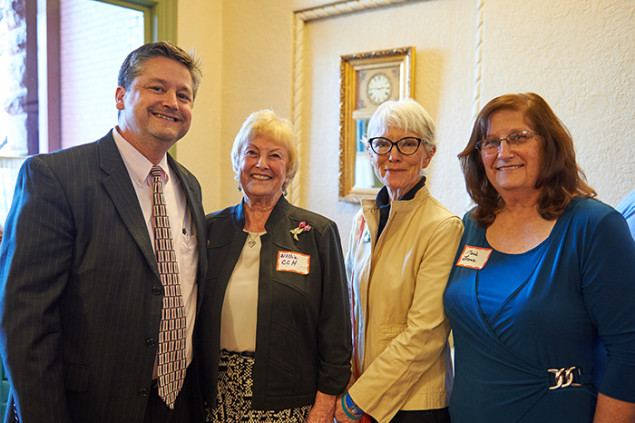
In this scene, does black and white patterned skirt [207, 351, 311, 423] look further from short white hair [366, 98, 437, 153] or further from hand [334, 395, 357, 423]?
short white hair [366, 98, 437, 153]

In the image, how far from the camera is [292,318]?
1671 millimetres

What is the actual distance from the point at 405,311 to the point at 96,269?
101cm

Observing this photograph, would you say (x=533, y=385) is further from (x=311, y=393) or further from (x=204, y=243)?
(x=204, y=243)

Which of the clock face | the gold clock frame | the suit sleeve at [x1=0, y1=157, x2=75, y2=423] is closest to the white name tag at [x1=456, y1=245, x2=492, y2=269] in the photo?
the suit sleeve at [x1=0, y1=157, x2=75, y2=423]

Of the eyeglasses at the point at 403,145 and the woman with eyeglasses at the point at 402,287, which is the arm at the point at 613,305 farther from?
Result: the eyeglasses at the point at 403,145

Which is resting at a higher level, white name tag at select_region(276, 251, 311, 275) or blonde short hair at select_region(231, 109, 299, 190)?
blonde short hair at select_region(231, 109, 299, 190)

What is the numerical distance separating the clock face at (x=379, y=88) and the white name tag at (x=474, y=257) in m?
1.50

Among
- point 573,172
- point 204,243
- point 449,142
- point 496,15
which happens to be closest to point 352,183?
point 449,142

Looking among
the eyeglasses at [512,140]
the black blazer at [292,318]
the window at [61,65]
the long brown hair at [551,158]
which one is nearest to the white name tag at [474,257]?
the long brown hair at [551,158]

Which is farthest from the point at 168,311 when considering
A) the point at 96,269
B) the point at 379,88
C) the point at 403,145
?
the point at 379,88

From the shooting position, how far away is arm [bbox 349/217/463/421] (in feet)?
A: 5.29

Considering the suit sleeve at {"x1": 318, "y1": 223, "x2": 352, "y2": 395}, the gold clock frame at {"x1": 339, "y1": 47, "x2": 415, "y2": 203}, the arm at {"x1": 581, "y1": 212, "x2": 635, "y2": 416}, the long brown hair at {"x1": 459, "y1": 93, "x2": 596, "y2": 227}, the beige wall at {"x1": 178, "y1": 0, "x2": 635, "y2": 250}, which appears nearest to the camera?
the arm at {"x1": 581, "y1": 212, "x2": 635, "y2": 416}

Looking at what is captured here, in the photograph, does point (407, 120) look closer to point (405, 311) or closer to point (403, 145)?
point (403, 145)

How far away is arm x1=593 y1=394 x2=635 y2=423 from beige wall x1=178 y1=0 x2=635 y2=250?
1192 mm
